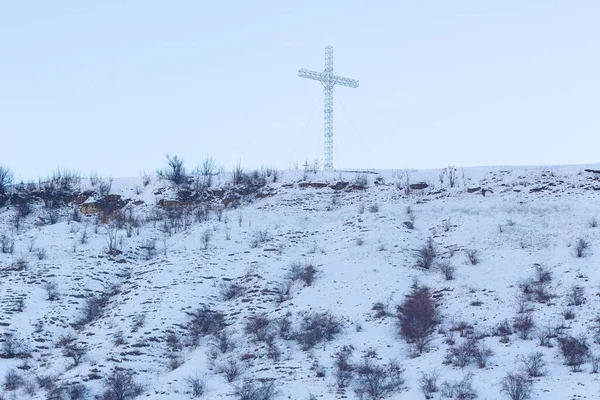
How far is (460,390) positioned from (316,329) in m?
6.16

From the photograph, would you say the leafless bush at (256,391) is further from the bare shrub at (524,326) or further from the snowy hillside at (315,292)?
the bare shrub at (524,326)

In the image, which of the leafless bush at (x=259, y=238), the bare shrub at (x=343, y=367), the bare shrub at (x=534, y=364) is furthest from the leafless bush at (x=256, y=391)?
the leafless bush at (x=259, y=238)

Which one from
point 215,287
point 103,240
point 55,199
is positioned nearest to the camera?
point 215,287

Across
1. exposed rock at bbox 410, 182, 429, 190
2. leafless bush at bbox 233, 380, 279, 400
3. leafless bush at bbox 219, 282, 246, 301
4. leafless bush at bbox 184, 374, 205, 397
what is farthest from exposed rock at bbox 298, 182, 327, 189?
leafless bush at bbox 233, 380, 279, 400

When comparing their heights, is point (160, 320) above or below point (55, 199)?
below

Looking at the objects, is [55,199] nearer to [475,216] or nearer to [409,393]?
[475,216]

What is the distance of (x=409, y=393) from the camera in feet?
61.2

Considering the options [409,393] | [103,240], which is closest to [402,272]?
[409,393]

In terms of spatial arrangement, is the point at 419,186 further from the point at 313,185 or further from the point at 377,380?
the point at 377,380

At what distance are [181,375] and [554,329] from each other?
11.2 metres

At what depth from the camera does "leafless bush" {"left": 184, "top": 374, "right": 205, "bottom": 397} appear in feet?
65.1

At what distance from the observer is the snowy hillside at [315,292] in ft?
65.8

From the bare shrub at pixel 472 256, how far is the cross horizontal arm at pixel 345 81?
92.2ft

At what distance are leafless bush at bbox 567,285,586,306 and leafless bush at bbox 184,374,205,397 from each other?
39.0 feet
